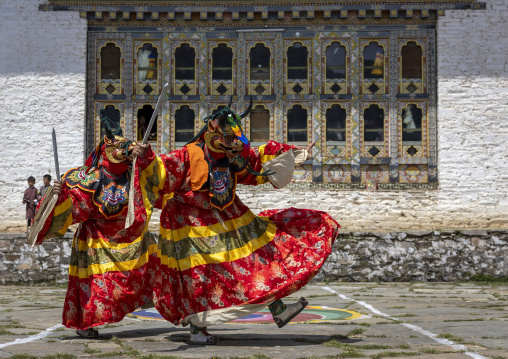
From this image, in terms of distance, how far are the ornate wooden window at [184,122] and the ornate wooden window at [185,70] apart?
0.37m

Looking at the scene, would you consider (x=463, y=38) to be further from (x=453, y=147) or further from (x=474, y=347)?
(x=474, y=347)

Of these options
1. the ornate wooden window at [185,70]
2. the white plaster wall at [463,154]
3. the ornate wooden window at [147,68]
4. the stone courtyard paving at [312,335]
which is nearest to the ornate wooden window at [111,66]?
the ornate wooden window at [147,68]

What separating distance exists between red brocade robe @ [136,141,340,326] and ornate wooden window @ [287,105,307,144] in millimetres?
10684

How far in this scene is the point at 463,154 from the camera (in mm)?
17031

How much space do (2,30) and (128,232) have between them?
1158 centimetres

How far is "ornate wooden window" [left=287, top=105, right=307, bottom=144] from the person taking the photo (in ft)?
57.1

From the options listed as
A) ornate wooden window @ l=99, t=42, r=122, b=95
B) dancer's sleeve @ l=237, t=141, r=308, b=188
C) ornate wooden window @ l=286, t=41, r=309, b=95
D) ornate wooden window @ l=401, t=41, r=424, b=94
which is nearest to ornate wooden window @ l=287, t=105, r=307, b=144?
ornate wooden window @ l=286, t=41, r=309, b=95

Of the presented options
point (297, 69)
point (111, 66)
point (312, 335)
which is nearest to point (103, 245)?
point (312, 335)

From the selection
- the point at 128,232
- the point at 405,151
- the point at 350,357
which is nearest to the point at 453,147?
the point at 405,151

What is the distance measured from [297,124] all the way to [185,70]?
269 cm

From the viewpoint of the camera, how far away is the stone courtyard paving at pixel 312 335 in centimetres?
552

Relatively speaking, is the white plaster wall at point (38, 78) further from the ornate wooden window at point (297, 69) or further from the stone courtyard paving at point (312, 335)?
the stone courtyard paving at point (312, 335)

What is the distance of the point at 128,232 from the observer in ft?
23.5

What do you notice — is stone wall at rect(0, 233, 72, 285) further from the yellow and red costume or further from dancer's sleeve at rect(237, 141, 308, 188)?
dancer's sleeve at rect(237, 141, 308, 188)
